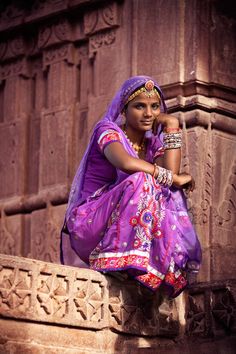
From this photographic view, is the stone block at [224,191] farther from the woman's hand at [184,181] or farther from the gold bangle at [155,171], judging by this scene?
the gold bangle at [155,171]

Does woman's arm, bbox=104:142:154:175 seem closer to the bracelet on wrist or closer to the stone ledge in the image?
the bracelet on wrist

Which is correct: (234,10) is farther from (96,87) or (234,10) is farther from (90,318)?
(90,318)

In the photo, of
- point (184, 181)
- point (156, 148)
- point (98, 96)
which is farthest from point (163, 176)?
point (98, 96)

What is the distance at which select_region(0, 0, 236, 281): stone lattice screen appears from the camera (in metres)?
11.0

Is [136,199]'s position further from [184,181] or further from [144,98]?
[144,98]

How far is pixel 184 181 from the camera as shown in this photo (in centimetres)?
1006

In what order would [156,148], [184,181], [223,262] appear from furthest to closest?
[223,262], [156,148], [184,181]

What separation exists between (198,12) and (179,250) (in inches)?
84.5

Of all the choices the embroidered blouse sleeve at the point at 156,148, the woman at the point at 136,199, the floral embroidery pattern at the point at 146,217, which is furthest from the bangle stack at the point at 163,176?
the embroidered blouse sleeve at the point at 156,148

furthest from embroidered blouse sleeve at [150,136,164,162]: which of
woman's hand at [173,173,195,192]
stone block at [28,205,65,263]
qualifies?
stone block at [28,205,65,263]

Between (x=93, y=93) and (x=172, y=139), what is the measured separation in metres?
1.94

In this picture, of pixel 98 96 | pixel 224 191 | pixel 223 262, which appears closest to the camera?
pixel 223 262

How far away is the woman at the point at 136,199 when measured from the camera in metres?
9.66

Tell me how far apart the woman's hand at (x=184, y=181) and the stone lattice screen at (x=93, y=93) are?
674 mm
